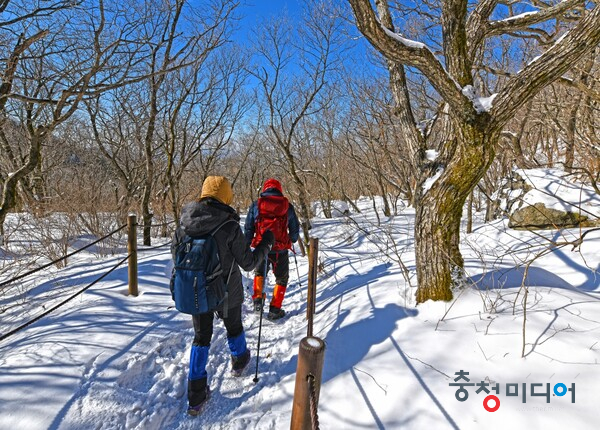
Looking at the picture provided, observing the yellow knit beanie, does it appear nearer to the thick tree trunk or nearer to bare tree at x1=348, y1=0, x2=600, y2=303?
bare tree at x1=348, y1=0, x2=600, y2=303

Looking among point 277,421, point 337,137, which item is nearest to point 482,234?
point 277,421

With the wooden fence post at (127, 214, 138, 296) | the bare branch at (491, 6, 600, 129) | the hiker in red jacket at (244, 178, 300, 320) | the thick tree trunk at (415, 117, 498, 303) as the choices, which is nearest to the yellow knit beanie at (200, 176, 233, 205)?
the hiker in red jacket at (244, 178, 300, 320)

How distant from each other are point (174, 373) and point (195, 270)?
4.14ft

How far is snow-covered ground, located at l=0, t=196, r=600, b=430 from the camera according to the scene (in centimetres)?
193

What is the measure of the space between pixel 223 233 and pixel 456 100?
231 cm

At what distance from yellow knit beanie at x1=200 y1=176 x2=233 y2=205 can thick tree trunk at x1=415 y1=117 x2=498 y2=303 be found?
198cm

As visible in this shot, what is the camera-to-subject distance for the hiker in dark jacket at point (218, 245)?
2342mm

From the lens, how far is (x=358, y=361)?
259 centimetres

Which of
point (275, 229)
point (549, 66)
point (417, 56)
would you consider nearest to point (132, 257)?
point (275, 229)

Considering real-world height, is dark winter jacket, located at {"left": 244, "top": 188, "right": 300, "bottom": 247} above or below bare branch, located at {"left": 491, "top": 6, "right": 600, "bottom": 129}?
below

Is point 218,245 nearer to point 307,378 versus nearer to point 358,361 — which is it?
point 307,378

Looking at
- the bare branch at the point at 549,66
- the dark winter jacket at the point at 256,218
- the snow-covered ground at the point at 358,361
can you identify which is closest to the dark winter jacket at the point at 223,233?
the snow-covered ground at the point at 358,361

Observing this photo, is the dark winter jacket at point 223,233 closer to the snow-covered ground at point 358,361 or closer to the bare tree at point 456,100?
the snow-covered ground at point 358,361

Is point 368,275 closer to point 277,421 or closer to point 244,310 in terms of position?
point 244,310
